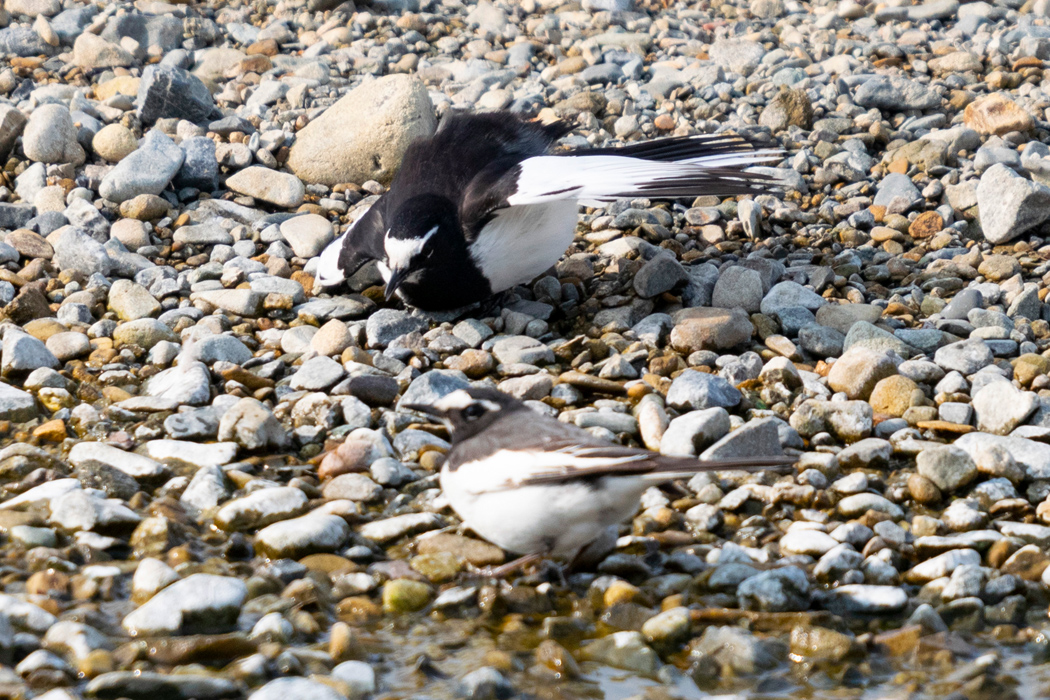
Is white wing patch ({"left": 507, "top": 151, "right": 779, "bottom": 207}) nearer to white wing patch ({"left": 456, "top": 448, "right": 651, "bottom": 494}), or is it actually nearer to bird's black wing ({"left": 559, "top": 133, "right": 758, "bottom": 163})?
bird's black wing ({"left": 559, "top": 133, "right": 758, "bottom": 163})

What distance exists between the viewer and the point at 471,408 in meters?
3.97

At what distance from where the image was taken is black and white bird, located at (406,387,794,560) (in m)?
3.41

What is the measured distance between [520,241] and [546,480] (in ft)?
8.80

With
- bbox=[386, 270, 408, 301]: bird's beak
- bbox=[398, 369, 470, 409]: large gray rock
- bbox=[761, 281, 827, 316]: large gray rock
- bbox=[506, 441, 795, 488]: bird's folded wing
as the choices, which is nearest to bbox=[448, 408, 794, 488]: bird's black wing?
bbox=[506, 441, 795, 488]: bird's folded wing

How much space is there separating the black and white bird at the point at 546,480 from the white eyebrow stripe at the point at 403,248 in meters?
1.97

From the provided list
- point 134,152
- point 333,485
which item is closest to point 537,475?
point 333,485

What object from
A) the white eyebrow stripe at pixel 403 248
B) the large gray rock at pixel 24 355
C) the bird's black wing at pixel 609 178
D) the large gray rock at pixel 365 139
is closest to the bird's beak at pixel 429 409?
the bird's black wing at pixel 609 178

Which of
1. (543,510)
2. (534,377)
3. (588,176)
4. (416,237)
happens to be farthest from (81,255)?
(543,510)

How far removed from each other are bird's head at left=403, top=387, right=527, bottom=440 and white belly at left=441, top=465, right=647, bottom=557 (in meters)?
0.24

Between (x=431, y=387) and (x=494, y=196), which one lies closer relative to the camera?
(x=431, y=387)

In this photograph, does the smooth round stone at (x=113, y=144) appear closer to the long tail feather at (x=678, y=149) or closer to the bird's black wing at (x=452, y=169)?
the bird's black wing at (x=452, y=169)

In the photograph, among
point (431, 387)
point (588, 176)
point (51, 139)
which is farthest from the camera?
point (51, 139)

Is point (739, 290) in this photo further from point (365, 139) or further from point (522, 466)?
point (365, 139)

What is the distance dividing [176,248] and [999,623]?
5.20m
